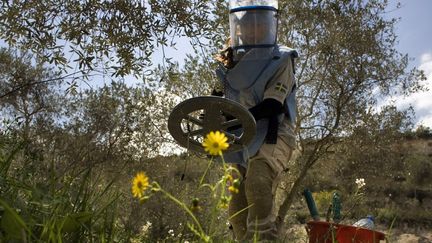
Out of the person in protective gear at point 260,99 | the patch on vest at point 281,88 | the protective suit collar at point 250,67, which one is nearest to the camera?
the person in protective gear at point 260,99

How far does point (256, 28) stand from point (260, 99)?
1.86ft

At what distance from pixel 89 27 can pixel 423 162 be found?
108 ft

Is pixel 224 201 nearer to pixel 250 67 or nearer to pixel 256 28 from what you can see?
pixel 250 67

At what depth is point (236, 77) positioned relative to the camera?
4.56 m

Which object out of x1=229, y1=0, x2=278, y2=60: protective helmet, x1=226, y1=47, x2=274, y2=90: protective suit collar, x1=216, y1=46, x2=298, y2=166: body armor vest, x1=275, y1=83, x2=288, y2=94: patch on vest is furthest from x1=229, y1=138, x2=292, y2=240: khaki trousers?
x1=229, y1=0, x2=278, y2=60: protective helmet

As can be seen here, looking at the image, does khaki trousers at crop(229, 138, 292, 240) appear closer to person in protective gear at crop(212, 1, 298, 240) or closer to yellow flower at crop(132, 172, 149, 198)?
person in protective gear at crop(212, 1, 298, 240)

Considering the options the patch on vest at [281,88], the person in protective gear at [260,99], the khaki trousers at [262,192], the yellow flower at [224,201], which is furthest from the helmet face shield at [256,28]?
the yellow flower at [224,201]

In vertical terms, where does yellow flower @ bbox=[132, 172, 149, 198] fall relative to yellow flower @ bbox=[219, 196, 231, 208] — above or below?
above

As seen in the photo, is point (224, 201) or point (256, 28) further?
point (256, 28)

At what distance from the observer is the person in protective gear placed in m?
Result: 4.08

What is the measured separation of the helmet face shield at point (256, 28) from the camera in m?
4.53

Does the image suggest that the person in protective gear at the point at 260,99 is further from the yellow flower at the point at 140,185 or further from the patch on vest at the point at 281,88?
the yellow flower at the point at 140,185

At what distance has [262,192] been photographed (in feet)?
13.3

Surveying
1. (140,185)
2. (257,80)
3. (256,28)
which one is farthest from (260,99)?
(140,185)
